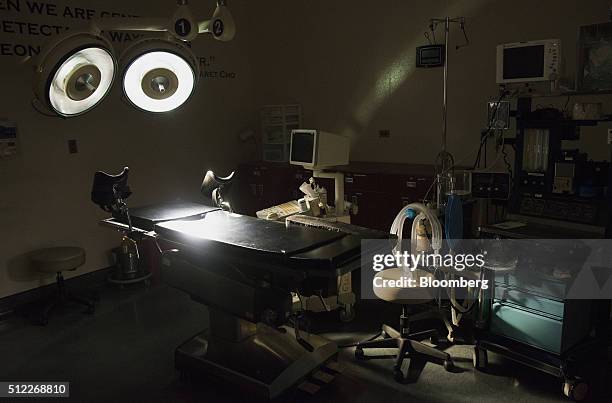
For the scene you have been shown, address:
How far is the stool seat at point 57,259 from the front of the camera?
12.0ft

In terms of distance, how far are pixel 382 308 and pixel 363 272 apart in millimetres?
408

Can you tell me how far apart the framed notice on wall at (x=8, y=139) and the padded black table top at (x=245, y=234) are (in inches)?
69.6

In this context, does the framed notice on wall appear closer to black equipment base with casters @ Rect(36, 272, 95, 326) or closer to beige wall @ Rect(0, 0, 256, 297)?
beige wall @ Rect(0, 0, 256, 297)

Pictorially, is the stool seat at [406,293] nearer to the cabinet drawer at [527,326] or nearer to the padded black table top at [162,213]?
the cabinet drawer at [527,326]

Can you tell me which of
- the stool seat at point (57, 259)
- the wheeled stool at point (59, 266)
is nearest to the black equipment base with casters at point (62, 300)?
the wheeled stool at point (59, 266)

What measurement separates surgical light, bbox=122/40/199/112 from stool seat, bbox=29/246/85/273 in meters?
1.84

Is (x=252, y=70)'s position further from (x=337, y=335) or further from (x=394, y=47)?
(x=337, y=335)

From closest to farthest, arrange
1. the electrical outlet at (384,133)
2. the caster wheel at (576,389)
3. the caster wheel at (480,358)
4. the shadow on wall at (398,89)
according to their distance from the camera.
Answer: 1. the caster wheel at (576,389)
2. the caster wheel at (480,358)
3. the shadow on wall at (398,89)
4. the electrical outlet at (384,133)

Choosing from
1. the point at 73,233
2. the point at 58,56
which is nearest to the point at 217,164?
the point at 73,233

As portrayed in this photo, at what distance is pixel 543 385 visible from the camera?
2.72m

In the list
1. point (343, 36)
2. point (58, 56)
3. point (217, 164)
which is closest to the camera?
point (58, 56)

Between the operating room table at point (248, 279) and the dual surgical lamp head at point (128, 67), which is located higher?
the dual surgical lamp head at point (128, 67)

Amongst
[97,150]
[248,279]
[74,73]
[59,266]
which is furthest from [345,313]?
[97,150]

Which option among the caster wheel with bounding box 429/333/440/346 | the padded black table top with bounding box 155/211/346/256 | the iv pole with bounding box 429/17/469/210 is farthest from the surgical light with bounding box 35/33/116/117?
the caster wheel with bounding box 429/333/440/346
